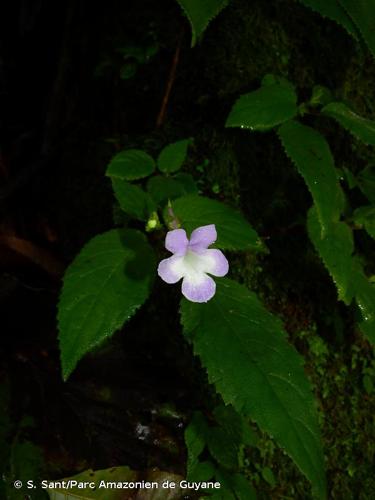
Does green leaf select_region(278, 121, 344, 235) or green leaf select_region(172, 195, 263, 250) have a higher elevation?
green leaf select_region(278, 121, 344, 235)

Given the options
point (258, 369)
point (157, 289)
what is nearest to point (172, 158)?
point (157, 289)

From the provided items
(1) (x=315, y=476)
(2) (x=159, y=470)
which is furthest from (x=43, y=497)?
(1) (x=315, y=476)

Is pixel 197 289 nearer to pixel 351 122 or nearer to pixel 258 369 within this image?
pixel 258 369

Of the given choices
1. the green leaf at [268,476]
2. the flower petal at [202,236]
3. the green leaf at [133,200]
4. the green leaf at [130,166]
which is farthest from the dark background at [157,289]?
the flower petal at [202,236]

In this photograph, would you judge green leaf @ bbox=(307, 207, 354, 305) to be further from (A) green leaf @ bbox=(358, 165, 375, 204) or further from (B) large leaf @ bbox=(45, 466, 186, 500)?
(B) large leaf @ bbox=(45, 466, 186, 500)

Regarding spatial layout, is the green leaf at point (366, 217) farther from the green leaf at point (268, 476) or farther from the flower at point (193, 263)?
the green leaf at point (268, 476)

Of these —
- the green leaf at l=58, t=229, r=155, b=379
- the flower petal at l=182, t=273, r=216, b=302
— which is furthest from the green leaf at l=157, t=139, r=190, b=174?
the flower petal at l=182, t=273, r=216, b=302
